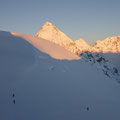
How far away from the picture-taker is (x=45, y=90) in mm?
9203

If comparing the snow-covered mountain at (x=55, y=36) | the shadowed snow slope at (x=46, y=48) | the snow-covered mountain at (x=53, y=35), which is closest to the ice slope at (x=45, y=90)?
the shadowed snow slope at (x=46, y=48)

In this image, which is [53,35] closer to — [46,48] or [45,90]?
[46,48]

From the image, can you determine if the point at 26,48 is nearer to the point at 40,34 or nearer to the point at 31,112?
the point at 31,112

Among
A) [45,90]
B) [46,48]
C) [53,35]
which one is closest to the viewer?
[45,90]

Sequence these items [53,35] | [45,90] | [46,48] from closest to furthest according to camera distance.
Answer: [45,90] < [46,48] < [53,35]

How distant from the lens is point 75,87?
34.9ft

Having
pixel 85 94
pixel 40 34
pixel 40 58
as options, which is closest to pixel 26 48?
pixel 40 58

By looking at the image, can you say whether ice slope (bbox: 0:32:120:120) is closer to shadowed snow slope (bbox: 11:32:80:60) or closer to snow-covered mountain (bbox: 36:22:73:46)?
shadowed snow slope (bbox: 11:32:80:60)

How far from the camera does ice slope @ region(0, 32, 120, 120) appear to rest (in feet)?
24.5

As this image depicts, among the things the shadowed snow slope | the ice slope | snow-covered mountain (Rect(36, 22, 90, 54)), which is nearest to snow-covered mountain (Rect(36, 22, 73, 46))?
snow-covered mountain (Rect(36, 22, 90, 54))

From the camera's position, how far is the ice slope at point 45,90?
7475mm

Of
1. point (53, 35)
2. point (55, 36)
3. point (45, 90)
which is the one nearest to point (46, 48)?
point (45, 90)

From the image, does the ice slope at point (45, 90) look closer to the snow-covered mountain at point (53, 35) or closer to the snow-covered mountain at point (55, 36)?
the snow-covered mountain at point (55, 36)

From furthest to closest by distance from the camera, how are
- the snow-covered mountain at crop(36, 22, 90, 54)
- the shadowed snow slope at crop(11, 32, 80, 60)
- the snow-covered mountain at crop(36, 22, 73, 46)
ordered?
the snow-covered mountain at crop(36, 22, 73, 46) < the snow-covered mountain at crop(36, 22, 90, 54) < the shadowed snow slope at crop(11, 32, 80, 60)
